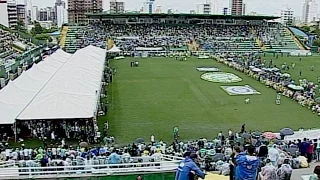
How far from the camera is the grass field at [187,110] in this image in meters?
21.8

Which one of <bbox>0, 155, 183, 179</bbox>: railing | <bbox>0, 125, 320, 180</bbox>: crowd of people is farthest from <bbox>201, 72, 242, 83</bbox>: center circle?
<bbox>0, 155, 183, 179</bbox>: railing

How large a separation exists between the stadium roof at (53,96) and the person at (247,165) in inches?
488

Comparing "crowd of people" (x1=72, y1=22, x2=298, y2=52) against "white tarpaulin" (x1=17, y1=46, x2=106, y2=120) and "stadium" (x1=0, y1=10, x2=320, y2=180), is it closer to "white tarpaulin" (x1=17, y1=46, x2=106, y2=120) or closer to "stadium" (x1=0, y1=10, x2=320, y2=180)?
"stadium" (x1=0, y1=10, x2=320, y2=180)

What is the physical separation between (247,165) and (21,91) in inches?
726

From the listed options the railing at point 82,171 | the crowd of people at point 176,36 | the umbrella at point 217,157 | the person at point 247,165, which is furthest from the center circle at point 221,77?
the person at point 247,165

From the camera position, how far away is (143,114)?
2470 cm

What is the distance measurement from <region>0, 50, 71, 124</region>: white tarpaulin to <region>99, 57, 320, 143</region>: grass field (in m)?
4.32

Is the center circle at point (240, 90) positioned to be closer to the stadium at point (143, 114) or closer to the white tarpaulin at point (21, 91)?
the stadium at point (143, 114)

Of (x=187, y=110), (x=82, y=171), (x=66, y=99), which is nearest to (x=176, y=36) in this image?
(x=187, y=110)

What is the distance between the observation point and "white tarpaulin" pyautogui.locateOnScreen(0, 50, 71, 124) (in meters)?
19.5

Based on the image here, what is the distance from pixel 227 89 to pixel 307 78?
33.8ft

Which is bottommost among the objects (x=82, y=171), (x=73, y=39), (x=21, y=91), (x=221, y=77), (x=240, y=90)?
(x=240, y=90)

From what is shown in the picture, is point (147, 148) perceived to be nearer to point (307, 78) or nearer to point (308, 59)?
point (307, 78)

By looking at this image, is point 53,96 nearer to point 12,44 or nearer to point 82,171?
point 82,171
